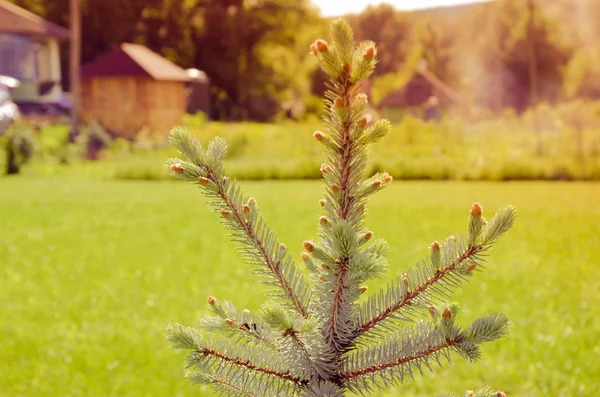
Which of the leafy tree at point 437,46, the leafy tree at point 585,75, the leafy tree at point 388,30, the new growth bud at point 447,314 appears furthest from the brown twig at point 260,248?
the leafy tree at point 388,30

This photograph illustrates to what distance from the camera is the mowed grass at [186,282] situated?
17.4 feet

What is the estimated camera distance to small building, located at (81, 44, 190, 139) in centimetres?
2989

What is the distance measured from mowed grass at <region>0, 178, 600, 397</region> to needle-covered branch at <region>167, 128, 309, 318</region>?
378cm

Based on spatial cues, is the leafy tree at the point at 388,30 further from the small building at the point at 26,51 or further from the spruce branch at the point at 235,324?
the spruce branch at the point at 235,324

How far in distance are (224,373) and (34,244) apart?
355 inches

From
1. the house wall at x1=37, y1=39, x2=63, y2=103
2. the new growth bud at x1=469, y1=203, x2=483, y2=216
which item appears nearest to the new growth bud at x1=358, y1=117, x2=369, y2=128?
the new growth bud at x1=469, y1=203, x2=483, y2=216

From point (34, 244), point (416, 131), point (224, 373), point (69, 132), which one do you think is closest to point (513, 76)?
point (416, 131)

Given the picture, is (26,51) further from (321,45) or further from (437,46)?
(437,46)

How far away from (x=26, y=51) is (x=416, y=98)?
28751mm

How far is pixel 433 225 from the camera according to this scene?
11.0 m

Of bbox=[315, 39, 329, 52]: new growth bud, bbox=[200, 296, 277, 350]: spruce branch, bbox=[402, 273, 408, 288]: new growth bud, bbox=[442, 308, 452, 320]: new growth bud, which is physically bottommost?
bbox=[200, 296, 277, 350]: spruce branch

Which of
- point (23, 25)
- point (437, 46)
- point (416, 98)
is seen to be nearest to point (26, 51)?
point (23, 25)

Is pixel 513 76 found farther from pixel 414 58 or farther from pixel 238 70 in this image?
pixel 238 70

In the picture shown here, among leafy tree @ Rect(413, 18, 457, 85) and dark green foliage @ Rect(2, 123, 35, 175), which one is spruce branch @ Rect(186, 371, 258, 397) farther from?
leafy tree @ Rect(413, 18, 457, 85)
